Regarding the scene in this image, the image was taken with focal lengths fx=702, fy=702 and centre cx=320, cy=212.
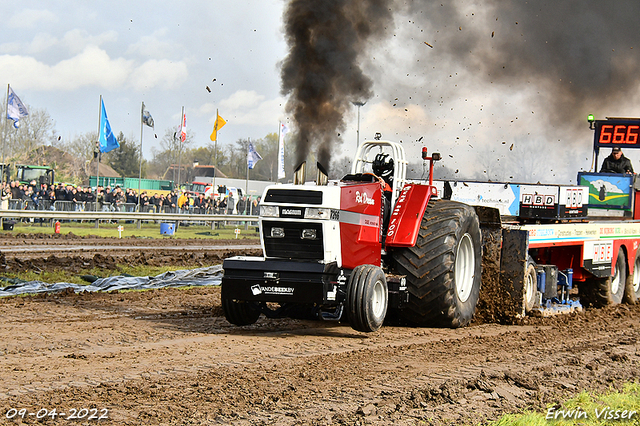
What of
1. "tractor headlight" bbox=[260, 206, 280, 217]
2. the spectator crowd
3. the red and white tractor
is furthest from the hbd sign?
the spectator crowd

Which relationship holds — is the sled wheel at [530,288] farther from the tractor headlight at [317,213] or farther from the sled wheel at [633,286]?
the sled wheel at [633,286]

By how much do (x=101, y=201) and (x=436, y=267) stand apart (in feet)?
75.8

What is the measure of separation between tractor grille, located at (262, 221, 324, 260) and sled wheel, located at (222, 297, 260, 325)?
2.76ft

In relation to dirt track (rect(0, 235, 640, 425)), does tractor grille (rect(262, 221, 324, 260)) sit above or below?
above

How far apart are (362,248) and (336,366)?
91.7 inches

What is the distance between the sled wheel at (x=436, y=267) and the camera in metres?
8.93

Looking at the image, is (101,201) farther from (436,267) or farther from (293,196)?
(436,267)

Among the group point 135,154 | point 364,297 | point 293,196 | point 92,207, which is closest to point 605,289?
point 364,297

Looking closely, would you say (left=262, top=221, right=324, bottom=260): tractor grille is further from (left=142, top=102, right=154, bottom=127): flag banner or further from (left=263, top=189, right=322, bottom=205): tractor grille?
(left=142, top=102, right=154, bottom=127): flag banner

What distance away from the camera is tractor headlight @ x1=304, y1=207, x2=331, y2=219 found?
8.27 m

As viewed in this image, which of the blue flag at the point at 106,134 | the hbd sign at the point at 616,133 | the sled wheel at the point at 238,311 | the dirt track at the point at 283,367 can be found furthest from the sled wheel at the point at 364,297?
the blue flag at the point at 106,134

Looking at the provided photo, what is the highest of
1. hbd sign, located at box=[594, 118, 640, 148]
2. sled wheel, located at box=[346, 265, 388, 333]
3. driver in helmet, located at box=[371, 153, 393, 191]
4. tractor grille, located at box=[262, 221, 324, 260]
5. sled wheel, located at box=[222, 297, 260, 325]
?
hbd sign, located at box=[594, 118, 640, 148]

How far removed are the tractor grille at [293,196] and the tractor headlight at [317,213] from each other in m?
0.08

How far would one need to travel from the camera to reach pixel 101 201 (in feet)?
96.5
